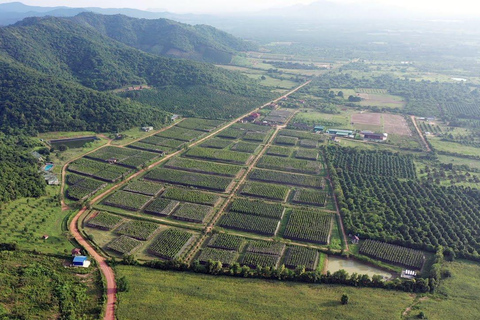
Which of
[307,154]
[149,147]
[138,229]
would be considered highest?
[307,154]

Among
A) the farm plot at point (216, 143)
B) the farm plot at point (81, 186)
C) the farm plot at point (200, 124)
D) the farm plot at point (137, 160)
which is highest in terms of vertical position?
the farm plot at point (200, 124)

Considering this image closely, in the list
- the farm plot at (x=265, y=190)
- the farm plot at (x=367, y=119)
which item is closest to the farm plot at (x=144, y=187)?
the farm plot at (x=265, y=190)

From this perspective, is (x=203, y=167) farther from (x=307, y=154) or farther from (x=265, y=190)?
(x=307, y=154)

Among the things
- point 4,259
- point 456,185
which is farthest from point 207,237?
Result: point 456,185

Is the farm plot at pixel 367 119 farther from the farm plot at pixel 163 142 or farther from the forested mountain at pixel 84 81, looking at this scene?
the farm plot at pixel 163 142

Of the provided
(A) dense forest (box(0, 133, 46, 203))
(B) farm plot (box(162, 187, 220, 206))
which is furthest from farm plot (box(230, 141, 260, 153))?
(A) dense forest (box(0, 133, 46, 203))

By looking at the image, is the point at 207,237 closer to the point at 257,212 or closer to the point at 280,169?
the point at 257,212

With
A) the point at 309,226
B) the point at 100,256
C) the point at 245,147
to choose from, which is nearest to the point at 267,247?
the point at 309,226
